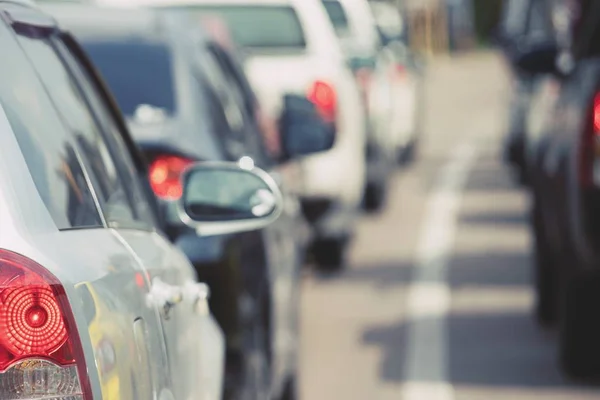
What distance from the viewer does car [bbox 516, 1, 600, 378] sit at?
305 inches

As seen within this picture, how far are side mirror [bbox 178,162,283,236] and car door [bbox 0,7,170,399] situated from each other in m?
0.82

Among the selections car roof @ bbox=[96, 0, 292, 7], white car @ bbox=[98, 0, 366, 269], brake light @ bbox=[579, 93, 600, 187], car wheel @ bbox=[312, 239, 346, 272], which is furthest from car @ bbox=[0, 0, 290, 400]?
car wheel @ bbox=[312, 239, 346, 272]

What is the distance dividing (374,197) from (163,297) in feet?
43.4

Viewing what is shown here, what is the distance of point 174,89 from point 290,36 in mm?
5974

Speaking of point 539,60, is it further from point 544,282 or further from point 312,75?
point 312,75

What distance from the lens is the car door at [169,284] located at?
12.2 feet

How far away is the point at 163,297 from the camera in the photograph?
3697mm

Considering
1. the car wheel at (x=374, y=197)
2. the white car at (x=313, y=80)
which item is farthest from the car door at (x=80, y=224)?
the car wheel at (x=374, y=197)

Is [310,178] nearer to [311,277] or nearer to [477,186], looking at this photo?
[311,277]

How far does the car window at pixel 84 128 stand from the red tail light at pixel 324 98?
7.97m

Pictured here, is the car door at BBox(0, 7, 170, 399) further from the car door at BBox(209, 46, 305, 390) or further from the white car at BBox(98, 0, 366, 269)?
the white car at BBox(98, 0, 366, 269)

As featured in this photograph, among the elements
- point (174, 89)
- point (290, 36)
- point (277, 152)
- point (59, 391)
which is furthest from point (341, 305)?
point (59, 391)

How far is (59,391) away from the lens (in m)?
2.92

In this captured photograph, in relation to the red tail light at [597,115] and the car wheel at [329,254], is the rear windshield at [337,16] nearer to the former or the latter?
the car wheel at [329,254]
